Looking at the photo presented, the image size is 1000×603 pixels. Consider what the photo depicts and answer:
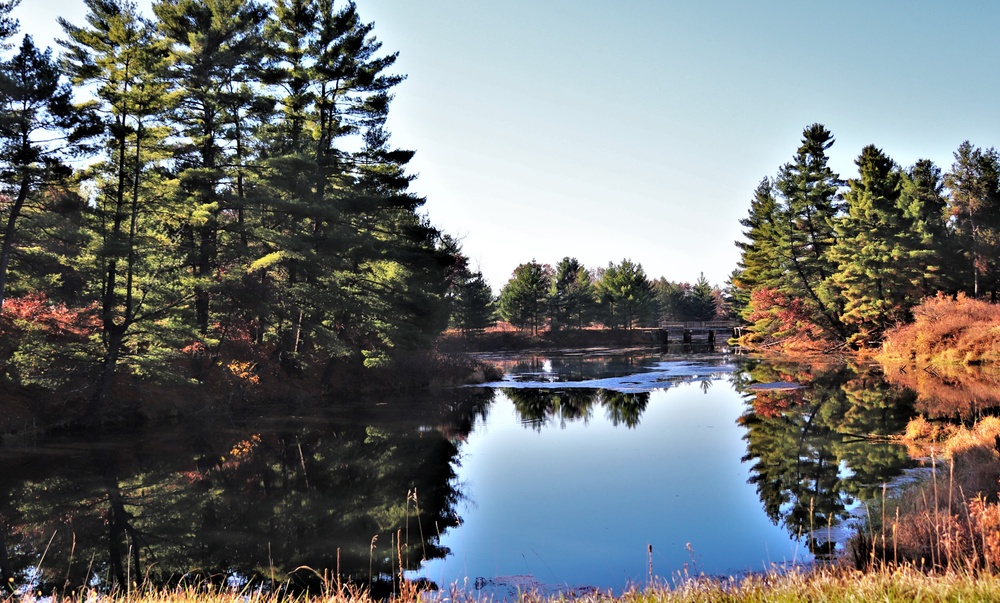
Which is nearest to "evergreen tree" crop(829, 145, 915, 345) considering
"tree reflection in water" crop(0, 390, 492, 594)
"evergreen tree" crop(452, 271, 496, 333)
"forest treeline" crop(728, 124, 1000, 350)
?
"forest treeline" crop(728, 124, 1000, 350)

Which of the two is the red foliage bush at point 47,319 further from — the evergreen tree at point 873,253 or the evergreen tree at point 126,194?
the evergreen tree at point 873,253

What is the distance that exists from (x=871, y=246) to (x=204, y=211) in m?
42.8

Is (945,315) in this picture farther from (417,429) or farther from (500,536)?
(500,536)

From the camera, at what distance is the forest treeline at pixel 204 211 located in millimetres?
21188

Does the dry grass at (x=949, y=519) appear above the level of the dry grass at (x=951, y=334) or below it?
below

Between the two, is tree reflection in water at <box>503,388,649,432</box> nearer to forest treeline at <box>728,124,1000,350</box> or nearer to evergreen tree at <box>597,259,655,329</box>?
forest treeline at <box>728,124,1000,350</box>

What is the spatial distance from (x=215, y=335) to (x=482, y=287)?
144 ft

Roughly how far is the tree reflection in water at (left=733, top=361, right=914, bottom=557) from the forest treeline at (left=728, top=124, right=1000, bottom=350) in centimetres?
1708

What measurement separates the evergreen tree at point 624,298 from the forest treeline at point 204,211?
5362 centimetres

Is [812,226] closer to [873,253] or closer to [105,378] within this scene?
[873,253]

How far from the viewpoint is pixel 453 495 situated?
587 inches

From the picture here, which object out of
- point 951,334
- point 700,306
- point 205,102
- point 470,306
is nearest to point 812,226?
point 951,334

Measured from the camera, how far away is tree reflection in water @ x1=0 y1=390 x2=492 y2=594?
10.5 meters

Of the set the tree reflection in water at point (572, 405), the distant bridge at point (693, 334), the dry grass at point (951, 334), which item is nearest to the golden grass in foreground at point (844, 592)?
the tree reflection in water at point (572, 405)
